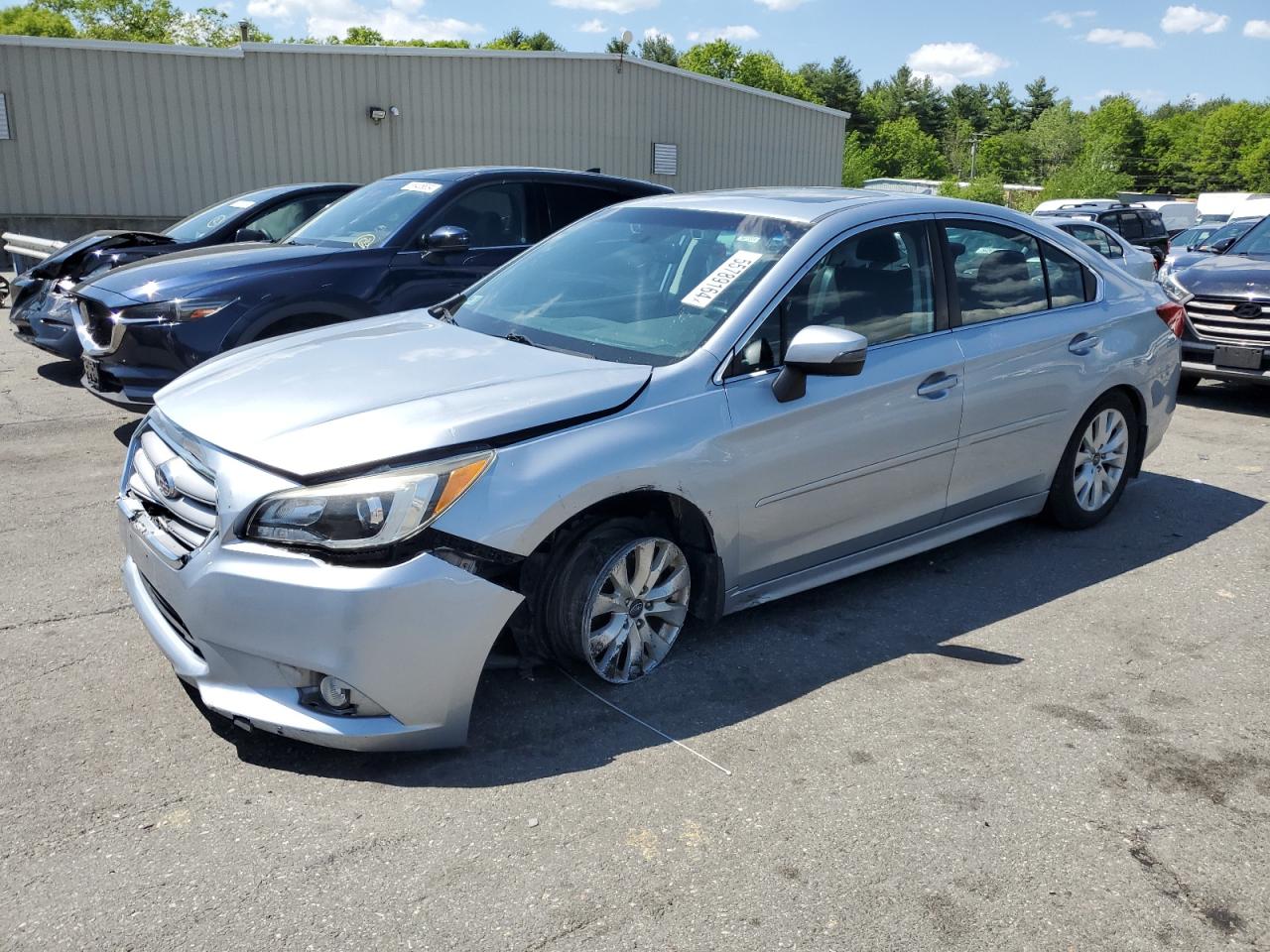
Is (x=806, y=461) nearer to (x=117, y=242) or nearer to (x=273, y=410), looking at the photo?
(x=273, y=410)

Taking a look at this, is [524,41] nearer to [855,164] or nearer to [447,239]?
[855,164]

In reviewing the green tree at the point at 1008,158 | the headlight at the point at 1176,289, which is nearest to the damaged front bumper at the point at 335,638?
the headlight at the point at 1176,289

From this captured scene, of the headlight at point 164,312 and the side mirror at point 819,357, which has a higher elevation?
the side mirror at point 819,357

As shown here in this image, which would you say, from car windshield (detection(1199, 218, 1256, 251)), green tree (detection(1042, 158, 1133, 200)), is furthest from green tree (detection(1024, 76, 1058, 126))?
car windshield (detection(1199, 218, 1256, 251))

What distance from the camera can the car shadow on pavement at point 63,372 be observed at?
9.20 meters

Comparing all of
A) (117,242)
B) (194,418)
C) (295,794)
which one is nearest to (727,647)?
(295,794)

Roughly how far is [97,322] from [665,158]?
20.8 meters

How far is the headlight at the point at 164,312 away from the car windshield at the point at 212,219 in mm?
3650

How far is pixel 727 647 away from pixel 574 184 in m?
4.69

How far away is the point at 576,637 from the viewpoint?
3.62m

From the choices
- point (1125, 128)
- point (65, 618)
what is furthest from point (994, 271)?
point (1125, 128)

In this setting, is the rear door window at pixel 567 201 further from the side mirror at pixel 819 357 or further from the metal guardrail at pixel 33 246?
the metal guardrail at pixel 33 246

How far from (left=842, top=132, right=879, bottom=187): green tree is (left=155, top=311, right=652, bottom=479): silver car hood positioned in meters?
52.9

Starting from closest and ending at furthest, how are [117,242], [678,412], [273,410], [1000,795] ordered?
[1000,795] < [273,410] < [678,412] < [117,242]
